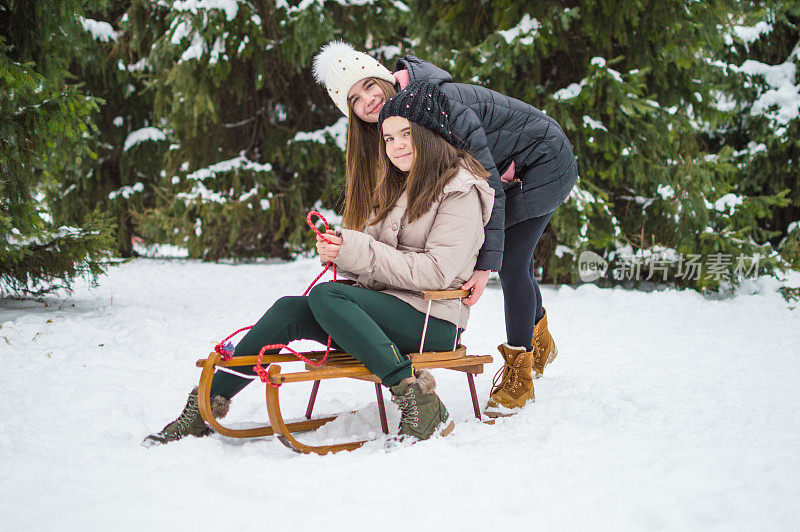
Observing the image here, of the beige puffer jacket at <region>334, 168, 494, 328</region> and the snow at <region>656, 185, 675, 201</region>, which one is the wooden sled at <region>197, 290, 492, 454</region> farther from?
the snow at <region>656, 185, 675, 201</region>

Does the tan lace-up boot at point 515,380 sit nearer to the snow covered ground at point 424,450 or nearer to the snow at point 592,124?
the snow covered ground at point 424,450

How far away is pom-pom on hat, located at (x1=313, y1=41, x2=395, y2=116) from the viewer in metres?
2.55

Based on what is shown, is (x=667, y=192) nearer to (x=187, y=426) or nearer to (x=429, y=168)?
(x=429, y=168)

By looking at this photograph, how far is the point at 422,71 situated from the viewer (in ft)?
8.44

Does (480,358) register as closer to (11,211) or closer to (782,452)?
(782,452)

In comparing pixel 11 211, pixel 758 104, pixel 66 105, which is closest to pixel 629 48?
pixel 758 104

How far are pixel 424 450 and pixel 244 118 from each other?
782 cm

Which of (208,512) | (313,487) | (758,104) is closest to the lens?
(208,512)

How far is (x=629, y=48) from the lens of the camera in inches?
251

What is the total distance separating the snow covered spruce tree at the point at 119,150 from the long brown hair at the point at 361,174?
808 centimetres

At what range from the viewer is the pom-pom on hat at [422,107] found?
233 centimetres

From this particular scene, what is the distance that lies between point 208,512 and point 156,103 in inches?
315

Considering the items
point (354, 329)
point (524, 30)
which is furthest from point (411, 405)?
point (524, 30)

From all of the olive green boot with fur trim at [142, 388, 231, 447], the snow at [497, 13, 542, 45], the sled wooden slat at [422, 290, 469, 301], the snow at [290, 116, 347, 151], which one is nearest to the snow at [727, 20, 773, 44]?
the snow at [497, 13, 542, 45]
